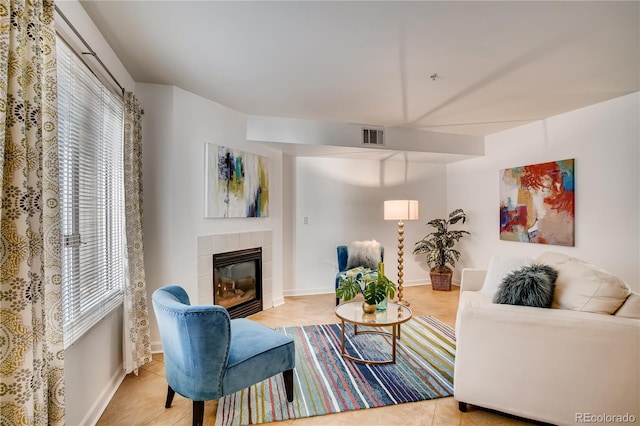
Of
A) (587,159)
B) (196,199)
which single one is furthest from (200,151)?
(587,159)

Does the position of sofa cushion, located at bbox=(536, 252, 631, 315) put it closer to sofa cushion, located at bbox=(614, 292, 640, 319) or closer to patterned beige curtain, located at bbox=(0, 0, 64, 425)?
sofa cushion, located at bbox=(614, 292, 640, 319)

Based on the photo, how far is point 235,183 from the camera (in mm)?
3621

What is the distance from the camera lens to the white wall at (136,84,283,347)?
2910 mm

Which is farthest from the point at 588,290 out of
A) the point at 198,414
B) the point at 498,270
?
the point at 198,414

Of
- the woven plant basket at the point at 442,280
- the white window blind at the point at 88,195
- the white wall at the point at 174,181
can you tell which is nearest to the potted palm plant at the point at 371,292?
the white wall at the point at 174,181

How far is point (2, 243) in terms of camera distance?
3.37 feet

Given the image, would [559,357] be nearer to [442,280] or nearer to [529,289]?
[529,289]

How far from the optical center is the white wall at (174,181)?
2.91 metres

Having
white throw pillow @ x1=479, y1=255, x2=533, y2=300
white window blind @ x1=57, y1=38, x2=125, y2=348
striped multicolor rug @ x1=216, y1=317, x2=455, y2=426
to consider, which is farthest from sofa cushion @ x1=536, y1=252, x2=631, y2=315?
white window blind @ x1=57, y1=38, x2=125, y2=348

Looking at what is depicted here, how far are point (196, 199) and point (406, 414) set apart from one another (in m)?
2.60

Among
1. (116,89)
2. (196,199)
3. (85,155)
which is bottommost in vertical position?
(196,199)

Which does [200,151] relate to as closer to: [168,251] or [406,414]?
[168,251]

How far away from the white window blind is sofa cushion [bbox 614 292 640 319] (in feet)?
9.66

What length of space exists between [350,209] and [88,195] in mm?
3653
